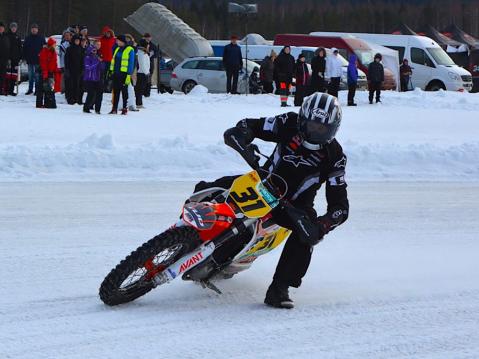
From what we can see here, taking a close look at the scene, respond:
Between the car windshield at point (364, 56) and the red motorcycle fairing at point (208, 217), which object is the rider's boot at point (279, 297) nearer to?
the red motorcycle fairing at point (208, 217)

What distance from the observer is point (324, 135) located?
5.95m

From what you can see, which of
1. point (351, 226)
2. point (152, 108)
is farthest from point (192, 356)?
point (152, 108)

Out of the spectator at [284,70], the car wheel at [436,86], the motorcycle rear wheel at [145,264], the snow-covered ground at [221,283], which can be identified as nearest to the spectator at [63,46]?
the snow-covered ground at [221,283]

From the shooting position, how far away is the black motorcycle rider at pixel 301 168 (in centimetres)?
591

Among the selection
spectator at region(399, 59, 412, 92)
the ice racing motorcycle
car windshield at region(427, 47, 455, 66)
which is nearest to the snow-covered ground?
the ice racing motorcycle

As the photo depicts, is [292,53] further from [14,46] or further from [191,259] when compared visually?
[191,259]

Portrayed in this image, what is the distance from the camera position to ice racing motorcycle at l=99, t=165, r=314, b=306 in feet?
18.5

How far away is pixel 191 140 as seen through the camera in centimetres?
1553

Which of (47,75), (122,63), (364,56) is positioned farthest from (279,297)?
(364,56)

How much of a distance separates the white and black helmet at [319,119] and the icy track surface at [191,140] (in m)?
6.11

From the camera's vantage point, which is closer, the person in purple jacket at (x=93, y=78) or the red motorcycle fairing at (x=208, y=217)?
the red motorcycle fairing at (x=208, y=217)

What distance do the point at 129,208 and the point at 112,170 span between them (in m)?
2.56

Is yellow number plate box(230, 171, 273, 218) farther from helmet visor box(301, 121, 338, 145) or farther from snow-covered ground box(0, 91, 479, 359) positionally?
snow-covered ground box(0, 91, 479, 359)

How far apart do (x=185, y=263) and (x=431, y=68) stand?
28.4m
